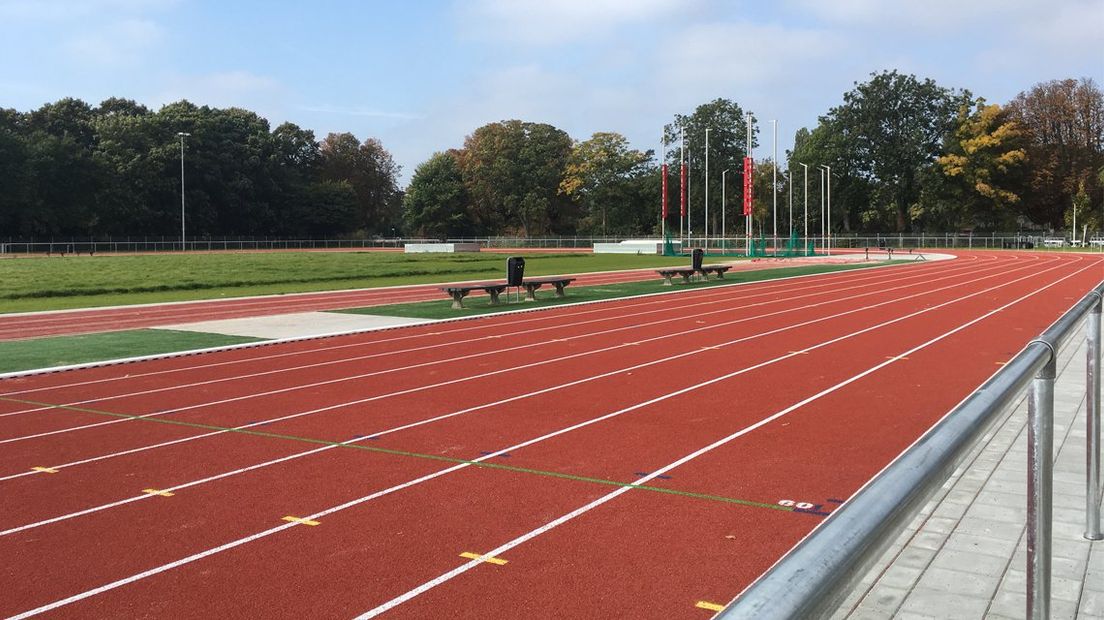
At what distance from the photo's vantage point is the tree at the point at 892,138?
3297 inches

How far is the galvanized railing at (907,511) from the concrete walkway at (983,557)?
5.16ft

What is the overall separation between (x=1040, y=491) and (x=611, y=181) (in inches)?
3458

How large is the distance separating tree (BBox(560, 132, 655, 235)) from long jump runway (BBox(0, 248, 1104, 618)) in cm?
7625

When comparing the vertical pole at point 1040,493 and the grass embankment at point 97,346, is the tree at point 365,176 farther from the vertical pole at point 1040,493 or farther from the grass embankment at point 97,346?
the vertical pole at point 1040,493

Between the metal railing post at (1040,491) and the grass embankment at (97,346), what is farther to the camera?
the grass embankment at (97,346)

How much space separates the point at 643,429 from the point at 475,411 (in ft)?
5.48

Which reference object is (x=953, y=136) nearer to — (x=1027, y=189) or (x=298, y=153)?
(x=1027, y=189)

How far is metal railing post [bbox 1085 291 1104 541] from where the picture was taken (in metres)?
4.50

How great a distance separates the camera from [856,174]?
86.9 meters

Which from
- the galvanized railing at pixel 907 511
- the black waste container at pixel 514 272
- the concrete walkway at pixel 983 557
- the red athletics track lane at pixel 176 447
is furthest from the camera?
the black waste container at pixel 514 272

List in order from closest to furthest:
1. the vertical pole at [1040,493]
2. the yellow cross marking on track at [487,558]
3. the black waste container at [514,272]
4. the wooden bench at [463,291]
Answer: the vertical pole at [1040,493]
the yellow cross marking on track at [487,558]
the wooden bench at [463,291]
the black waste container at [514,272]

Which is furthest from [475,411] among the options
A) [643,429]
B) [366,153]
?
[366,153]

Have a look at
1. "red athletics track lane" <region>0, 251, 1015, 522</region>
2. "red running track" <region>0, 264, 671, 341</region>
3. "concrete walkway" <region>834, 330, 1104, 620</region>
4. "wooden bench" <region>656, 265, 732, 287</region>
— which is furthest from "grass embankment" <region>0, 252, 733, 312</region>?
"concrete walkway" <region>834, 330, 1104, 620</region>

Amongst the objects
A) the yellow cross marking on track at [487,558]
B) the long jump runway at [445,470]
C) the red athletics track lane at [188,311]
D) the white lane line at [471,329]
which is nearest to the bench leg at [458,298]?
the red athletics track lane at [188,311]
